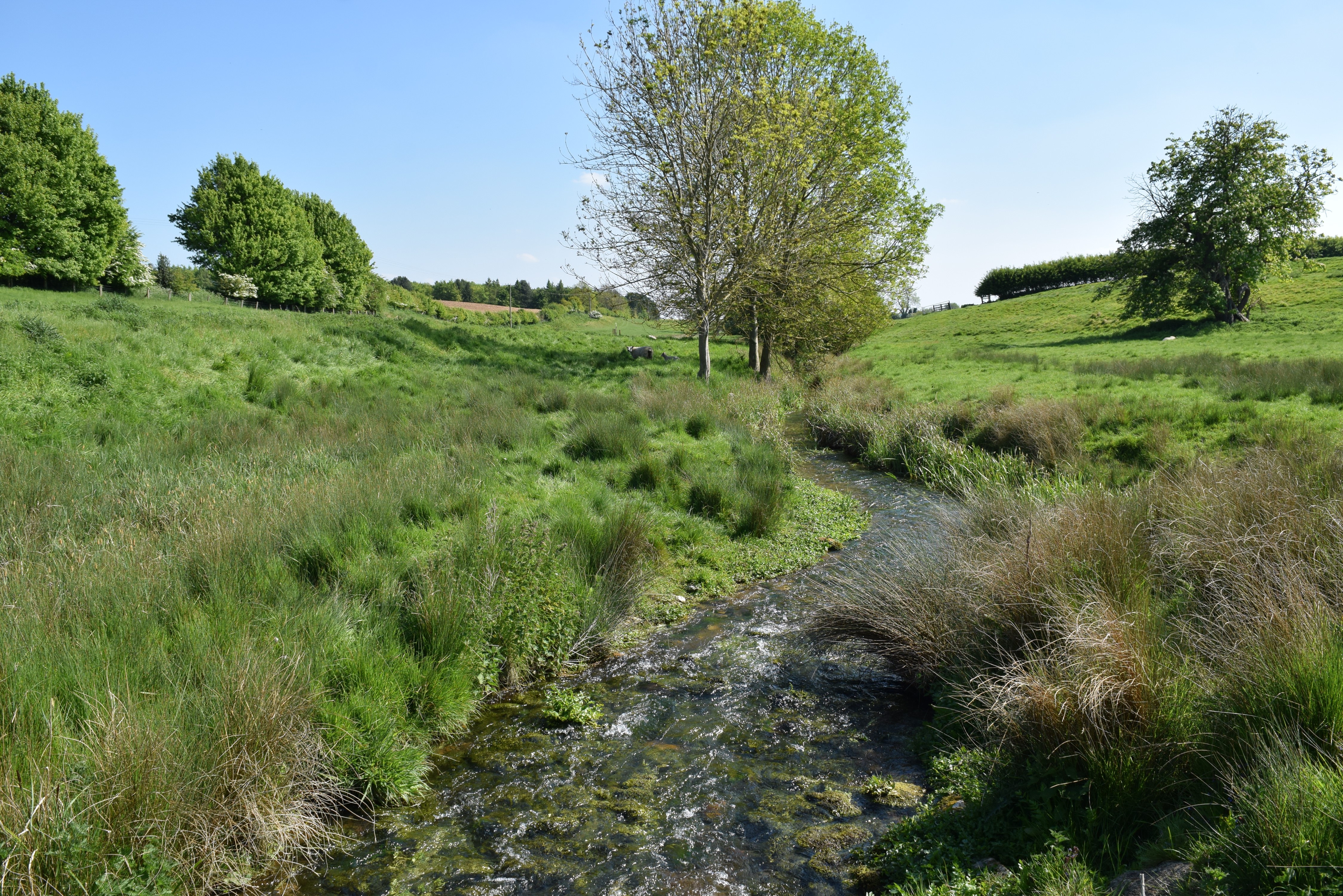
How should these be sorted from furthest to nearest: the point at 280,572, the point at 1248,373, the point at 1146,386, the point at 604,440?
the point at 1146,386 → the point at 1248,373 → the point at 604,440 → the point at 280,572

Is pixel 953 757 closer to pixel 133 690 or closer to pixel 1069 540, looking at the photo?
pixel 1069 540

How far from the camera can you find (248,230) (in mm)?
41688

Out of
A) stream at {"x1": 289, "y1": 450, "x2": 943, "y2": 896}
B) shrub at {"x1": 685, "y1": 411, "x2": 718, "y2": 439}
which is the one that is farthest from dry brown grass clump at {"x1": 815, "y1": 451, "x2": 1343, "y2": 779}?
shrub at {"x1": 685, "y1": 411, "x2": 718, "y2": 439}

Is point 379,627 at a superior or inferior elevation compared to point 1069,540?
inferior

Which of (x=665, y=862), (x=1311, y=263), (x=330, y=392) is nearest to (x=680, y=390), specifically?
(x=330, y=392)

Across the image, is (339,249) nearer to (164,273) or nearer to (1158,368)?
→ (164,273)

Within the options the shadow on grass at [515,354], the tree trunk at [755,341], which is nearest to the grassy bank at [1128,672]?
the shadow on grass at [515,354]

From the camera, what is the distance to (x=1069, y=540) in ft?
Result: 17.1

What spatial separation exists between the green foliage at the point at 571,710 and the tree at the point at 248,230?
47015mm

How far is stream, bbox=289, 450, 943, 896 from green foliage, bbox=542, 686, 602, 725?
0.28ft

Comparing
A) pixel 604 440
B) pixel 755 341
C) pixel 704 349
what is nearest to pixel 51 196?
pixel 704 349

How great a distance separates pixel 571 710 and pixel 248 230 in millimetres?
47918

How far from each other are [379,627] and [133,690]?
1.62 metres

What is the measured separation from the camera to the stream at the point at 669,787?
3570 millimetres
